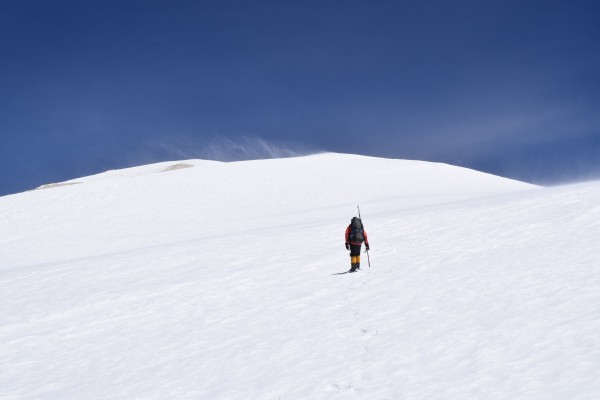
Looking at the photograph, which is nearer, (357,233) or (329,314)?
(329,314)

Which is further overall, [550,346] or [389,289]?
[389,289]

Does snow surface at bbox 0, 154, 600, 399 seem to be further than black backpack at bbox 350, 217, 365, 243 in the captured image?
No

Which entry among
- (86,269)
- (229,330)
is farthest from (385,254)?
(86,269)

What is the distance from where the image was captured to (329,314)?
9906 mm

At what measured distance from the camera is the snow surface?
6.50m

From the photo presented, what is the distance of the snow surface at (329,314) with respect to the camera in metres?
6.50

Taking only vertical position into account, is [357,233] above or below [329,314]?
above

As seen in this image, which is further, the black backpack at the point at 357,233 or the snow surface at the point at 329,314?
the black backpack at the point at 357,233

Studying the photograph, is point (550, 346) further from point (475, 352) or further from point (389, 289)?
point (389, 289)

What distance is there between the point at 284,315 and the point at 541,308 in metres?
5.16

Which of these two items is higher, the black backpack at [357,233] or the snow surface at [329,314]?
the black backpack at [357,233]

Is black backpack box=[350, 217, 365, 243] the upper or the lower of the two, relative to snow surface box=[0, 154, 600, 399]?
upper

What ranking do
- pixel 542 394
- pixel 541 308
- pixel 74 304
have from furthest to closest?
pixel 74 304 < pixel 541 308 < pixel 542 394

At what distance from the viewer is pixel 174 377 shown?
8.07 metres
